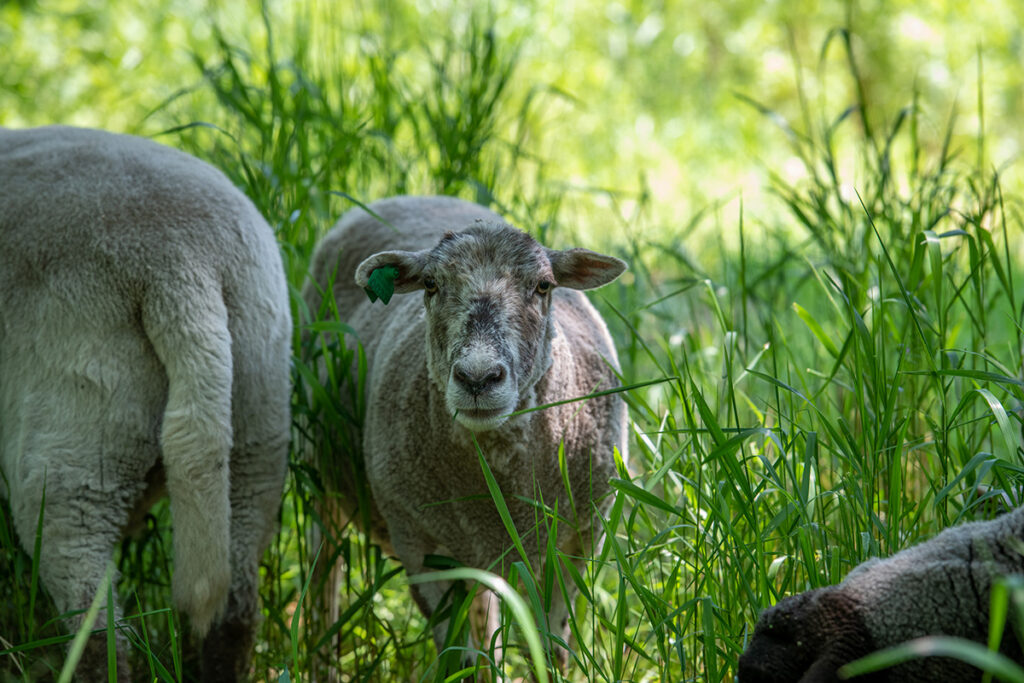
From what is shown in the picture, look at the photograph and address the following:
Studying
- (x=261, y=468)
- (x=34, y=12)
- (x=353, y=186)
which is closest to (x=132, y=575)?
(x=261, y=468)

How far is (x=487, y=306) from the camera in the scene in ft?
8.48

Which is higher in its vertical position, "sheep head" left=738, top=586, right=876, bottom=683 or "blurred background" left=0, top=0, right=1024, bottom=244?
A: "blurred background" left=0, top=0, right=1024, bottom=244

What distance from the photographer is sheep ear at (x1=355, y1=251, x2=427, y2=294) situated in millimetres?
2836

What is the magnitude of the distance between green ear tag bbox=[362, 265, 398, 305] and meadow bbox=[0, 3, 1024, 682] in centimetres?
40

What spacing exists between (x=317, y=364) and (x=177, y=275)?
3.95 feet

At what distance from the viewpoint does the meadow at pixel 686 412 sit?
2283 millimetres

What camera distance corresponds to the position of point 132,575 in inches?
122

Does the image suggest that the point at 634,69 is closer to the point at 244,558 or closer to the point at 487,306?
the point at 487,306


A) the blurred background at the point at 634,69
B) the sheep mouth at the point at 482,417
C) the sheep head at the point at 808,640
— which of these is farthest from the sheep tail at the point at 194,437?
the blurred background at the point at 634,69

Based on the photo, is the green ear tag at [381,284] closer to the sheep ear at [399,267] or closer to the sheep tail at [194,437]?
the sheep ear at [399,267]

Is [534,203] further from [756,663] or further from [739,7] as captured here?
[739,7]

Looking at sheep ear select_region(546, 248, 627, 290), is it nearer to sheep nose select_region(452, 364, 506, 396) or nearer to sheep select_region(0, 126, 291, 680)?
sheep nose select_region(452, 364, 506, 396)

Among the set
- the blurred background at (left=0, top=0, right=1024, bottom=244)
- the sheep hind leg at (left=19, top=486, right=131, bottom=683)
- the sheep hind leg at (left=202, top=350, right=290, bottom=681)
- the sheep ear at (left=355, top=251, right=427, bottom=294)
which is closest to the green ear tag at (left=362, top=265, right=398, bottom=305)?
the sheep ear at (left=355, top=251, right=427, bottom=294)

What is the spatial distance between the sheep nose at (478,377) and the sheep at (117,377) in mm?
659
